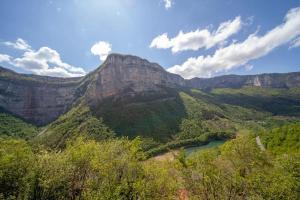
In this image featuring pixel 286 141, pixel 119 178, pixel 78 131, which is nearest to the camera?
pixel 119 178

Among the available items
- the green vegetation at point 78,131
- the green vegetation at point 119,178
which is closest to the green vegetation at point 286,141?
the green vegetation at point 119,178

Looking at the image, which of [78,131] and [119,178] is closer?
[119,178]

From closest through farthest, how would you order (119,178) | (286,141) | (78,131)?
(119,178)
(286,141)
(78,131)

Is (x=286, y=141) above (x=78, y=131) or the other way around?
above

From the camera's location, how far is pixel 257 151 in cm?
3969

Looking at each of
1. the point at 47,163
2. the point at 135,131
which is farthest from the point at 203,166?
the point at 135,131

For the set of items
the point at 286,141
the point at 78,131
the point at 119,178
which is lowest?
the point at 78,131

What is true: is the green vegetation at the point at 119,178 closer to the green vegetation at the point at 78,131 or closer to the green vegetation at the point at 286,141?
the green vegetation at the point at 286,141

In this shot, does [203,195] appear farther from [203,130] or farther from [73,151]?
[203,130]

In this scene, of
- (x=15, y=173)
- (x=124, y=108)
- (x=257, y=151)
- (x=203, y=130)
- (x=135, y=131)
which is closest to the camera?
(x=15, y=173)

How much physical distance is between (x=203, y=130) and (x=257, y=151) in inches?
5212

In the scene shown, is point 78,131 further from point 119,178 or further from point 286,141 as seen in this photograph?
point 119,178

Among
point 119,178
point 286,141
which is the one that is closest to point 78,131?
point 286,141

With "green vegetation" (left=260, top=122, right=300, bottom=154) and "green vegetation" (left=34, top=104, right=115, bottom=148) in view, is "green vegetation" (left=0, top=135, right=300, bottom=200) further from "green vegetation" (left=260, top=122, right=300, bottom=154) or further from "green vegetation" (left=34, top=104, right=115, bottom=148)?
"green vegetation" (left=34, top=104, right=115, bottom=148)
